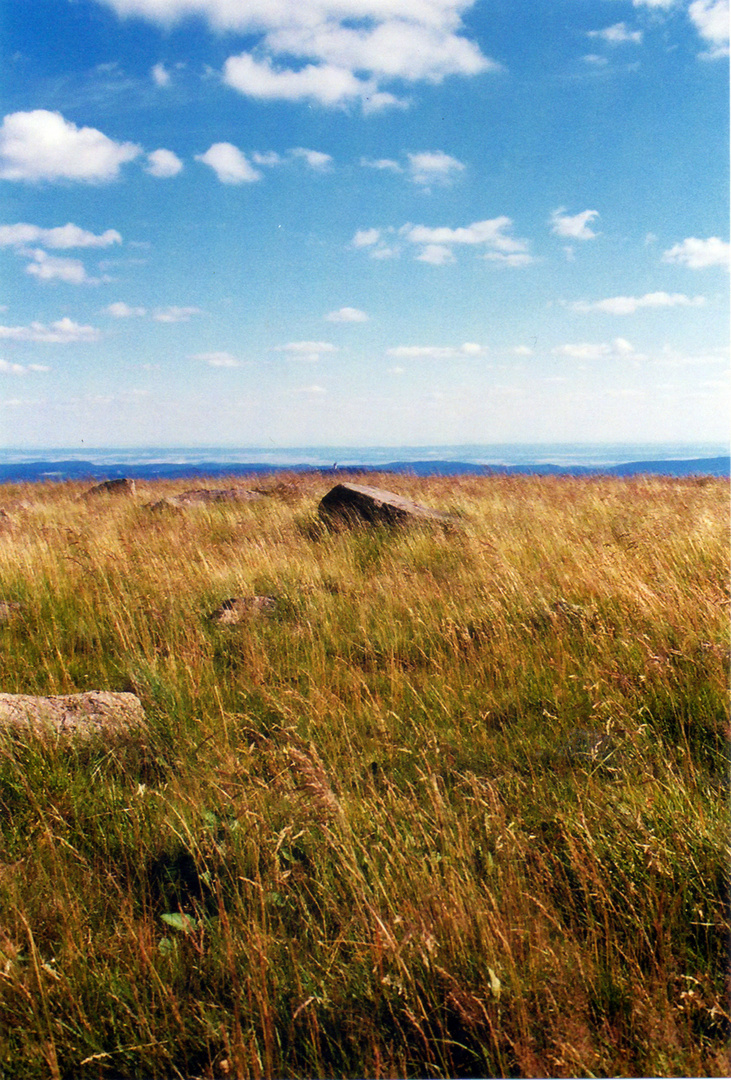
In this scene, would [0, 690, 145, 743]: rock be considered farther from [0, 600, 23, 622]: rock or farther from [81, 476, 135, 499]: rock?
[81, 476, 135, 499]: rock

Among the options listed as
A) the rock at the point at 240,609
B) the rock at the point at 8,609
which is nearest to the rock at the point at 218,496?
the rock at the point at 8,609

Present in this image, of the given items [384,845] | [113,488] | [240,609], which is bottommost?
[384,845]

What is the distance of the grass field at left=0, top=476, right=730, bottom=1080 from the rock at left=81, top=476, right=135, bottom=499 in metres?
10.3

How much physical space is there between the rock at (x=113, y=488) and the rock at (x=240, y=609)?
10.3 meters

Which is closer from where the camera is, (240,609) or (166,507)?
(240,609)

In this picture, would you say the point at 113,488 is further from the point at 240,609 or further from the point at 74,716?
the point at 74,716

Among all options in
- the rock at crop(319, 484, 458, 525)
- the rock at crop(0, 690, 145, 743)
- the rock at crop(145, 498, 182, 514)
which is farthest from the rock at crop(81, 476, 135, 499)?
the rock at crop(0, 690, 145, 743)

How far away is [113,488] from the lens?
50.1ft

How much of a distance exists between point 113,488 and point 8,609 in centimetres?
1060

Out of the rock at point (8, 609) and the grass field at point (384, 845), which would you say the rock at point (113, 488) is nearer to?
the rock at point (8, 609)

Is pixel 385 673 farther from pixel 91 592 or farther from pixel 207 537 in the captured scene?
pixel 207 537

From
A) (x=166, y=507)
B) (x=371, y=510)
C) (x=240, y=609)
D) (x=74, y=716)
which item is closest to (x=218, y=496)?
(x=166, y=507)

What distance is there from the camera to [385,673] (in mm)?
3924

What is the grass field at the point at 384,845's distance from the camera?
1620 millimetres
